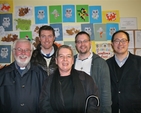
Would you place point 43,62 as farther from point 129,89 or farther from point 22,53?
point 129,89

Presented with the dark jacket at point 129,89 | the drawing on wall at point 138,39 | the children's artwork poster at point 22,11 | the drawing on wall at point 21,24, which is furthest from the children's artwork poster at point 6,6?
the drawing on wall at point 138,39

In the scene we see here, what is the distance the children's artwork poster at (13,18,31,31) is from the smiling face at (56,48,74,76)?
1325mm

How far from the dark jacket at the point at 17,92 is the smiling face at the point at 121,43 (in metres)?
1.14

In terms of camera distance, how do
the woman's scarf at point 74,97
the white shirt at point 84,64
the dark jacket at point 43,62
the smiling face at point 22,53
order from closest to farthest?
the woman's scarf at point 74,97 → the smiling face at point 22,53 → the white shirt at point 84,64 → the dark jacket at point 43,62

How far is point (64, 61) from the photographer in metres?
1.52

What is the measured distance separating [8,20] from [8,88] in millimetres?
1478

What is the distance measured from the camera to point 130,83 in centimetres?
187

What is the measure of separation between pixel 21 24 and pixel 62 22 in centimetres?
71

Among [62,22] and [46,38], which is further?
[62,22]

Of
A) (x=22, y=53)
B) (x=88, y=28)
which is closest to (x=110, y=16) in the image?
(x=88, y=28)

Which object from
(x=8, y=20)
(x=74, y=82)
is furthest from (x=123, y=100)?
(x=8, y=20)

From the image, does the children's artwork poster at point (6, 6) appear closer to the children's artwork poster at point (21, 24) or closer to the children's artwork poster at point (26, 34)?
the children's artwork poster at point (21, 24)

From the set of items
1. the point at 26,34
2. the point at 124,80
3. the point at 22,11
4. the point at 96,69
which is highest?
the point at 22,11

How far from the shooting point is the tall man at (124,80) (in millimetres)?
1854
